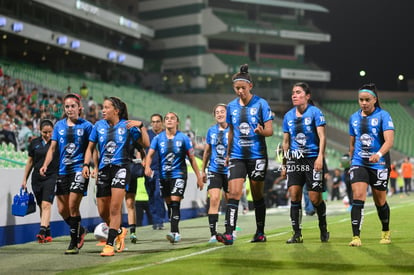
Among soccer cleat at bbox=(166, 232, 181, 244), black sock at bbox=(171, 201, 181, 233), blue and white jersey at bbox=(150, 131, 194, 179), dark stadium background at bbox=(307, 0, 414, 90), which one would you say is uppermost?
dark stadium background at bbox=(307, 0, 414, 90)

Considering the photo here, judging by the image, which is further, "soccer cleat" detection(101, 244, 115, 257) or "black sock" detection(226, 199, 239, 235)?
"black sock" detection(226, 199, 239, 235)

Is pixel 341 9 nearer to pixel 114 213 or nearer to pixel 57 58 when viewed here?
pixel 57 58

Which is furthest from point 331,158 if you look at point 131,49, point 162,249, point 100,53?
point 162,249

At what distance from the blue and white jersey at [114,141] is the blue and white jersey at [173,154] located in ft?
6.47

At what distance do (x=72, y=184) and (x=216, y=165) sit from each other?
2.81 metres

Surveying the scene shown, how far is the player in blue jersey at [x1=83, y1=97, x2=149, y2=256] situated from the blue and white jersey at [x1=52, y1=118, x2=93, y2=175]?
35cm

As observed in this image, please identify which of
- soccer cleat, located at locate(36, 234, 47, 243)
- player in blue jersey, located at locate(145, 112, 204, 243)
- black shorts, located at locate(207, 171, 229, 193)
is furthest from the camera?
soccer cleat, located at locate(36, 234, 47, 243)

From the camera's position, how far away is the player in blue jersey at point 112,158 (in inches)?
407

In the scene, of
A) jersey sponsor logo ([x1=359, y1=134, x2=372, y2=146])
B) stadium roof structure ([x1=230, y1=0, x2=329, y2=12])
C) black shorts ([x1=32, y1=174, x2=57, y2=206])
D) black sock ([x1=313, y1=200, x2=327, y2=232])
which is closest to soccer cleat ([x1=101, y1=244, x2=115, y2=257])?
black sock ([x1=313, y1=200, x2=327, y2=232])

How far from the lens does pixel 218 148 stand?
42.9 feet

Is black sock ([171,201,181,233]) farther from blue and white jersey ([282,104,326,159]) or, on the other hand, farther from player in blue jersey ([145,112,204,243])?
blue and white jersey ([282,104,326,159])

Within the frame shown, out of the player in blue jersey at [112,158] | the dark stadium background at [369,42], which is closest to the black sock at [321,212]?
the player in blue jersey at [112,158]

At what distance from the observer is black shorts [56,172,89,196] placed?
10773 mm

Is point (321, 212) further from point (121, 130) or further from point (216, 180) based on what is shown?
point (121, 130)
